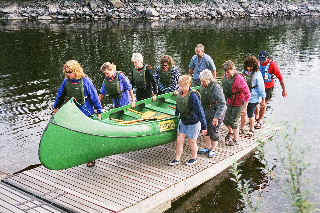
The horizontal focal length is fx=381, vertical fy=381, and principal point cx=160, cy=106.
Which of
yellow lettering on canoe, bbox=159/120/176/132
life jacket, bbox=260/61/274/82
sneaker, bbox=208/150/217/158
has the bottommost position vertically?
sneaker, bbox=208/150/217/158

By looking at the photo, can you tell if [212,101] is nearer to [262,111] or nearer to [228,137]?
[228,137]

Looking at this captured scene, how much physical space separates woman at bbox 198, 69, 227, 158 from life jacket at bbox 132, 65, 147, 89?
170 centimetres

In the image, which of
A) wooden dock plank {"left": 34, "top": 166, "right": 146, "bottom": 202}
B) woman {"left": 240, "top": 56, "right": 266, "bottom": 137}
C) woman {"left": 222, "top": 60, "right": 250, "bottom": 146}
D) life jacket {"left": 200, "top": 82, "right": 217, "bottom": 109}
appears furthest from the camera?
woman {"left": 240, "top": 56, "right": 266, "bottom": 137}

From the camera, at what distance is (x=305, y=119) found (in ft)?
42.4

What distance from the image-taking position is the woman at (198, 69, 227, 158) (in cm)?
807

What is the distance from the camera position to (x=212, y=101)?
8273 mm

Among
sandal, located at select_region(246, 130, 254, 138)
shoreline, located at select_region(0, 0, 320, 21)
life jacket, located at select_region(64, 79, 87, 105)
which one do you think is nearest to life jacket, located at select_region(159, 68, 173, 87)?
life jacket, located at select_region(64, 79, 87, 105)

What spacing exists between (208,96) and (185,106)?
762mm

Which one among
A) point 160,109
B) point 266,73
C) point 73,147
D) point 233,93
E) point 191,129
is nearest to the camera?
point 73,147

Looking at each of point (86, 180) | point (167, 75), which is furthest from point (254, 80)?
point (86, 180)

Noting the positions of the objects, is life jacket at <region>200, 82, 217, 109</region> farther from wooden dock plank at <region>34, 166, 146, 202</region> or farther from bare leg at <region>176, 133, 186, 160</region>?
wooden dock plank at <region>34, 166, 146, 202</region>

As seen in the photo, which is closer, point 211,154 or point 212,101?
point 212,101

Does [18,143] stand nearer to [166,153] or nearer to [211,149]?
[166,153]

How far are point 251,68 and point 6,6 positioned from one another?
39.6m
